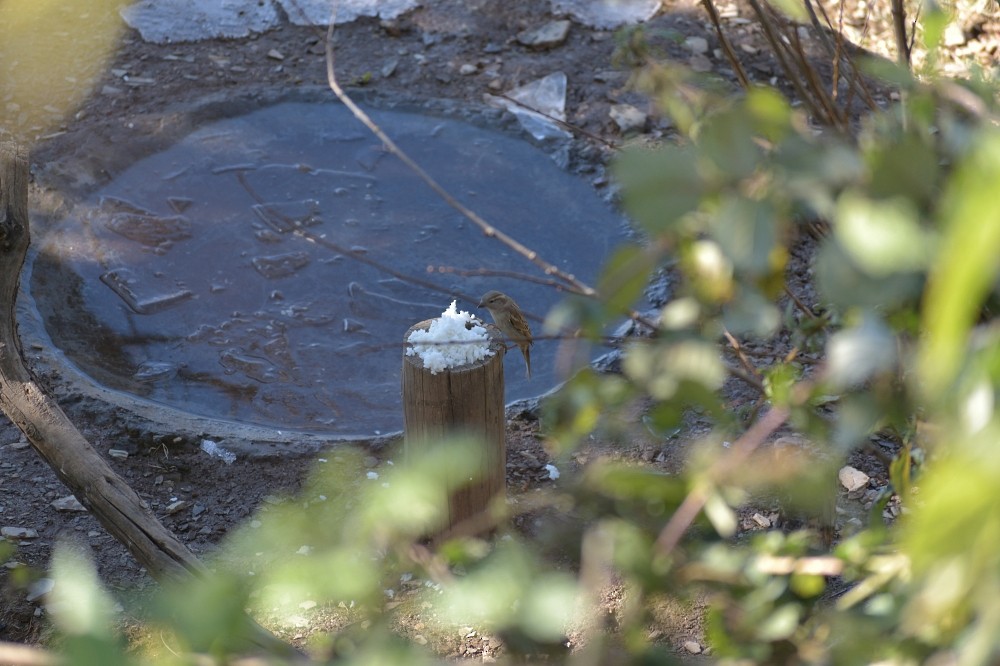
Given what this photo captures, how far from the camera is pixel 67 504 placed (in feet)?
11.3

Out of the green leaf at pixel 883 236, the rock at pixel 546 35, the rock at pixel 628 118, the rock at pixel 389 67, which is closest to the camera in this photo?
the green leaf at pixel 883 236

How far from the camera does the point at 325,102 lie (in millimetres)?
5750

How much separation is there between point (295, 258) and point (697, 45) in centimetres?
277

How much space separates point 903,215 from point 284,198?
467 centimetres

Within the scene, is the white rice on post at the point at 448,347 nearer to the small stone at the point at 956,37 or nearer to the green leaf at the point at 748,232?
the green leaf at the point at 748,232

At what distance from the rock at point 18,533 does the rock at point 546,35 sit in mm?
4057

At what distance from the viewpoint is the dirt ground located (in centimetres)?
348

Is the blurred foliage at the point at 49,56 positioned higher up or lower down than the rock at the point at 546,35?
lower down

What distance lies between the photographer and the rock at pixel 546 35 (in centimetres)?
609

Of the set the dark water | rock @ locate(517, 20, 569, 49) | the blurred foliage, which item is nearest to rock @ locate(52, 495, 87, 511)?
the dark water

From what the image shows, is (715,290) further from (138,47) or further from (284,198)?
(138,47)

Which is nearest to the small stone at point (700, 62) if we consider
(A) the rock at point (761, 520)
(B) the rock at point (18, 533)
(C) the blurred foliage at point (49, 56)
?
(A) the rock at point (761, 520)

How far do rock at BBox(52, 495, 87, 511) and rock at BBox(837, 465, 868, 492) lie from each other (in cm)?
258

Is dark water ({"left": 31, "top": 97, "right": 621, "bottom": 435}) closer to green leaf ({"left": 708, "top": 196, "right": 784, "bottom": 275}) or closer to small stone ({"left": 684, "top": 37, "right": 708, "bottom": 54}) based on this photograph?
small stone ({"left": 684, "top": 37, "right": 708, "bottom": 54})
